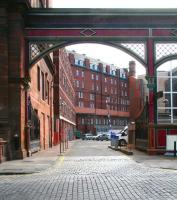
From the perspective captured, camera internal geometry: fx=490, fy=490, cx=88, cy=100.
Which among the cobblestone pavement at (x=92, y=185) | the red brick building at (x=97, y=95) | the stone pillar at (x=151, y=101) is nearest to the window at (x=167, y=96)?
the stone pillar at (x=151, y=101)

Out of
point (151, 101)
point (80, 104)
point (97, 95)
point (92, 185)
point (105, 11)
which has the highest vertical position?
point (97, 95)

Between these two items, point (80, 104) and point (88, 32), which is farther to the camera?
point (80, 104)

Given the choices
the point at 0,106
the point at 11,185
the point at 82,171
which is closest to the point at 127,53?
the point at 0,106

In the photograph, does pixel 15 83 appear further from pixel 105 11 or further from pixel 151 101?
pixel 151 101

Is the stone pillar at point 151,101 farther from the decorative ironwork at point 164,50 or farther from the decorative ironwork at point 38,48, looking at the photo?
the decorative ironwork at point 38,48

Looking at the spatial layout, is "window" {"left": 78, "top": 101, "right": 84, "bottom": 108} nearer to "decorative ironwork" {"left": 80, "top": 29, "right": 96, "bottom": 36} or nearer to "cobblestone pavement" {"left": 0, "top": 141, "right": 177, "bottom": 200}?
"decorative ironwork" {"left": 80, "top": 29, "right": 96, "bottom": 36}

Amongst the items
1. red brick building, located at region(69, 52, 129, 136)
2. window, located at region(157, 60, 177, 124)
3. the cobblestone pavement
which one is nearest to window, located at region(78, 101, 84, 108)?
red brick building, located at region(69, 52, 129, 136)

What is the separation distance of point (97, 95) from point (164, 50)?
344 feet

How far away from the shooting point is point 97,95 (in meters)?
132

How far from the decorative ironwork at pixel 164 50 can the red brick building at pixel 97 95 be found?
89439 mm

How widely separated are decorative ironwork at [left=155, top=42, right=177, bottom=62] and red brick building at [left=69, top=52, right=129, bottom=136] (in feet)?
293

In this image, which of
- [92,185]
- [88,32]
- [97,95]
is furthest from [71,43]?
[97,95]

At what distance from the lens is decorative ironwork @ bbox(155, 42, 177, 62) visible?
2722 cm

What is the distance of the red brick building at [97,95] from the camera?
392 ft
